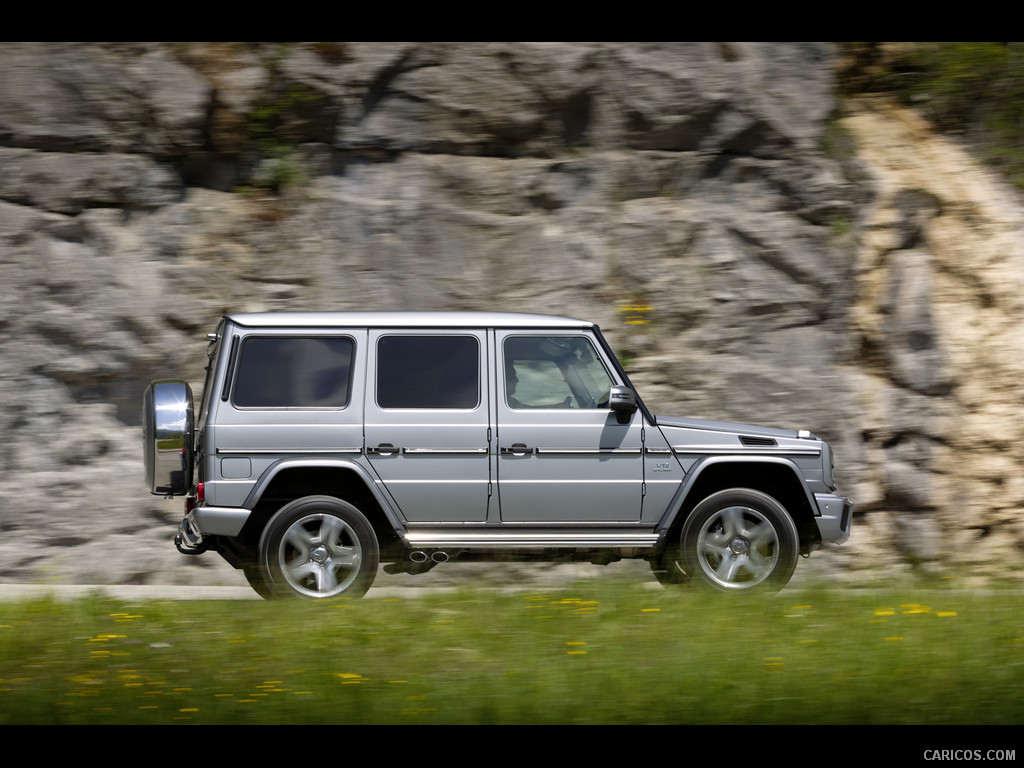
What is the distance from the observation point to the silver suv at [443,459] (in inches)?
287

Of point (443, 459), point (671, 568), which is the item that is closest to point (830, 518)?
point (671, 568)

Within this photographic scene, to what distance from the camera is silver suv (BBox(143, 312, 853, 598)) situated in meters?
7.29

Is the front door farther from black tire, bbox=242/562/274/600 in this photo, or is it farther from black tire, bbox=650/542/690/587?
black tire, bbox=242/562/274/600

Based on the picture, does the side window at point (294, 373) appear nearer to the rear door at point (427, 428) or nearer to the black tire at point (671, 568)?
the rear door at point (427, 428)

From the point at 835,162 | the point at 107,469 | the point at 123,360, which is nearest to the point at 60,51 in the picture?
the point at 123,360

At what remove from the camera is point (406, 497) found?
290 inches

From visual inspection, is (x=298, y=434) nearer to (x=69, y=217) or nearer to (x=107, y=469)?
(x=107, y=469)

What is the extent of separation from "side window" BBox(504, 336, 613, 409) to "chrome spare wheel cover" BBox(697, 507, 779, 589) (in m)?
1.13

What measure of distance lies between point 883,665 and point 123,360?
8.47 m

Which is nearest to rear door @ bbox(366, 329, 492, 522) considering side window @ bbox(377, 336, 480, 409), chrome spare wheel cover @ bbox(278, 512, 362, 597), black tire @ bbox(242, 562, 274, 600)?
side window @ bbox(377, 336, 480, 409)

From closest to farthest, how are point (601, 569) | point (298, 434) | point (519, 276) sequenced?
point (298, 434) < point (601, 569) < point (519, 276)

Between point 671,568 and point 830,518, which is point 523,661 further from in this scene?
point 830,518

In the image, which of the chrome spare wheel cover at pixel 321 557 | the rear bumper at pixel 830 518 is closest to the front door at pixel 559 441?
the chrome spare wheel cover at pixel 321 557

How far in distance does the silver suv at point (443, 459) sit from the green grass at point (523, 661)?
0.63m
